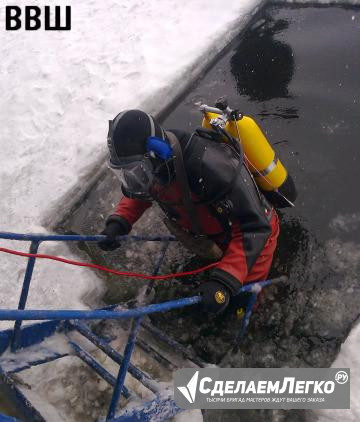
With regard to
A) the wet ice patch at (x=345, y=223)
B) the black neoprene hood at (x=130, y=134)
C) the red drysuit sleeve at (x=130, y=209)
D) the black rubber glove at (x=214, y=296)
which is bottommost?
the wet ice patch at (x=345, y=223)

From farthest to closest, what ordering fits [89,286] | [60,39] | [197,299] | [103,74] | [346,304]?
[60,39], [103,74], [89,286], [346,304], [197,299]

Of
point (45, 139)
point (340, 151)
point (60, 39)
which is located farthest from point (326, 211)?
point (60, 39)

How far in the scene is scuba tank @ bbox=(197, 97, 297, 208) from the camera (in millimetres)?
4008

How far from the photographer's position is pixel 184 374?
3938 millimetres

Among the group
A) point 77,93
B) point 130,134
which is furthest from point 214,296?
point 77,93

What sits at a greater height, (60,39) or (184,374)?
(60,39)

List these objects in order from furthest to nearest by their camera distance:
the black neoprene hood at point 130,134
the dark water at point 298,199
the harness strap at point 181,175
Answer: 1. the dark water at point 298,199
2. the harness strap at point 181,175
3. the black neoprene hood at point 130,134

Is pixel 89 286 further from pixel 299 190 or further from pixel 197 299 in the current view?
pixel 299 190

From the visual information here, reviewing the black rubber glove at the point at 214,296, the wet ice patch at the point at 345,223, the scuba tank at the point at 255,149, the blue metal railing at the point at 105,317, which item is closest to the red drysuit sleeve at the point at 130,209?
the blue metal railing at the point at 105,317

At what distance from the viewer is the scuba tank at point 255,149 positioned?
4008 millimetres

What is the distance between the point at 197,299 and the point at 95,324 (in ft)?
5.40

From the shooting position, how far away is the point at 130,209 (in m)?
4.48

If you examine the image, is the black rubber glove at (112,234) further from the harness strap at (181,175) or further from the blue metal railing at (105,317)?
the harness strap at (181,175)

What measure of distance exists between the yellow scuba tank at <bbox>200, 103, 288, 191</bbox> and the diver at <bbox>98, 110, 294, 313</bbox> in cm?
32
